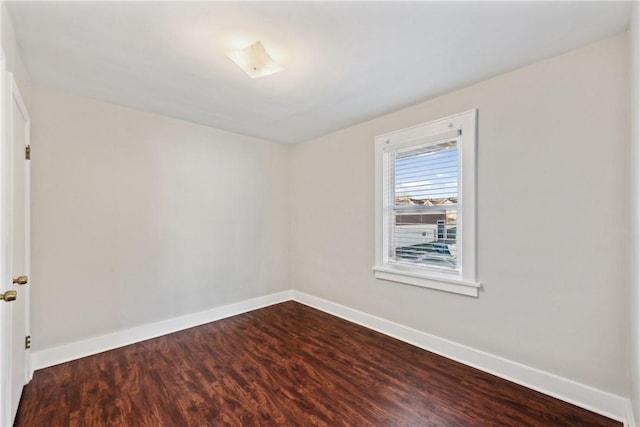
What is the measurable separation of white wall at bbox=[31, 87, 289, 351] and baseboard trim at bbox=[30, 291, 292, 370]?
0.07m

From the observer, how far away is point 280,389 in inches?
86.0

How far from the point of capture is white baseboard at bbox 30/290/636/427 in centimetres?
192

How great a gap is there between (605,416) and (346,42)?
2.98m

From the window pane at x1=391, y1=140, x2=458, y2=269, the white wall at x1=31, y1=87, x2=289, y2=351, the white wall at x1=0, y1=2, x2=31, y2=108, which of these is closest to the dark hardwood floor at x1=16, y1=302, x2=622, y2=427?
the white wall at x1=31, y1=87, x2=289, y2=351

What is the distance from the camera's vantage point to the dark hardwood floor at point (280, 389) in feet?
6.15

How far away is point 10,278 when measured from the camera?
164 centimetres

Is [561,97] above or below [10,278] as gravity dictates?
above

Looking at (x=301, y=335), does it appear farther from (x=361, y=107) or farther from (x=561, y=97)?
(x=561, y=97)

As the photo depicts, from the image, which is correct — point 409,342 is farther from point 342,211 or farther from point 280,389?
point 342,211

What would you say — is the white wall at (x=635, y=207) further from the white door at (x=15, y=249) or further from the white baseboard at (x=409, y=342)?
the white door at (x=15, y=249)

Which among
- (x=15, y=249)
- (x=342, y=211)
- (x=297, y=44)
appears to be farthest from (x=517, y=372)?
→ (x=15, y=249)

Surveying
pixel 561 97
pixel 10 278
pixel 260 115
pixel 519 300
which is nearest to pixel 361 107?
pixel 260 115

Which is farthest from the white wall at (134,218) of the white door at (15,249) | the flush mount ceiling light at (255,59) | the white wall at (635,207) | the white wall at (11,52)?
the white wall at (635,207)

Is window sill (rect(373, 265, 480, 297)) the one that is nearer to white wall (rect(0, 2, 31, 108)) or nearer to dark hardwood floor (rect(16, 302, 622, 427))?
dark hardwood floor (rect(16, 302, 622, 427))
